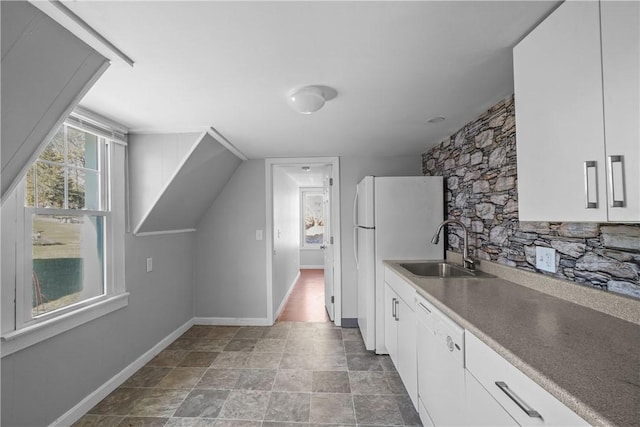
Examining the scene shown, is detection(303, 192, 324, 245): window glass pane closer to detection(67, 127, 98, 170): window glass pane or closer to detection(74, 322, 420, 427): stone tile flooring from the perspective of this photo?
Result: detection(74, 322, 420, 427): stone tile flooring

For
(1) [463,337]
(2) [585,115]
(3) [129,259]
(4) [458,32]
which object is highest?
(4) [458,32]

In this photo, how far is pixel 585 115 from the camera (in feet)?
3.24

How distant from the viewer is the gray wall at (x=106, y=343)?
1593 mm

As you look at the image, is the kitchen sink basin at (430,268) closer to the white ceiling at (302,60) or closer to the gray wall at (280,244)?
the white ceiling at (302,60)

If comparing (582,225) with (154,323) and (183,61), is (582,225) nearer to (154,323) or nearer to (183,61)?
(183,61)

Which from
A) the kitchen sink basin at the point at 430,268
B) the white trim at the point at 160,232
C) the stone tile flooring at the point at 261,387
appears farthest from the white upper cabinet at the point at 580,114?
the white trim at the point at 160,232

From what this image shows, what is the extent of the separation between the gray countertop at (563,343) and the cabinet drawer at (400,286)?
0.37 meters

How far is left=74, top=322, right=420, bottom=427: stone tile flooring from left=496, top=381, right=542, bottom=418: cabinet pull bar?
123 cm

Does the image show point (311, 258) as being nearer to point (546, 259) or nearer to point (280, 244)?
A: point (280, 244)

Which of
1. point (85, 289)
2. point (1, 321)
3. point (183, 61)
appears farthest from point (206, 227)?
point (183, 61)

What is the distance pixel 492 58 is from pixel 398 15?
2.15 ft

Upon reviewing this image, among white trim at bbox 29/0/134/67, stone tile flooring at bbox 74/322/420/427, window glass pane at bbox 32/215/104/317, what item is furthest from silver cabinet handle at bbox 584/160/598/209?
window glass pane at bbox 32/215/104/317

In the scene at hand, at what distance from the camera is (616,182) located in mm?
888

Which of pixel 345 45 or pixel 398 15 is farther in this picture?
pixel 345 45
